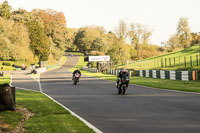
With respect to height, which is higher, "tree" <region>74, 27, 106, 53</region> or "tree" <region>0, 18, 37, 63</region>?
"tree" <region>74, 27, 106, 53</region>

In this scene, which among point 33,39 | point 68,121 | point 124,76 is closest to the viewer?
point 68,121

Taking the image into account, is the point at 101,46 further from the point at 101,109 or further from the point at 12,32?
the point at 101,109

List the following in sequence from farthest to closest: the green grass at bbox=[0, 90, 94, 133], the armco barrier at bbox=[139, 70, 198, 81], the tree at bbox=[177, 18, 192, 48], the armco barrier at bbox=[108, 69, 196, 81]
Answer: the tree at bbox=[177, 18, 192, 48]
the armco barrier at bbox=[139, 70, 198, 81]
the armco barrier at bbox=[108, 69, 196, 81]
the green grass at bbox=[0, 90, 94, 133]

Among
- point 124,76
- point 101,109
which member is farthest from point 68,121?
point 124,76

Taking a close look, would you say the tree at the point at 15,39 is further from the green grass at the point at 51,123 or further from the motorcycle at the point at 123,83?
the green grass at the point at 51,123

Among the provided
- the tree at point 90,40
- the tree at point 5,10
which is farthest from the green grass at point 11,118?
the tree at point 90,40

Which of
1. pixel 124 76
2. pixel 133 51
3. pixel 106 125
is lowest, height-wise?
pixel 106 125

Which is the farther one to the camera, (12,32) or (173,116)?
(12,32)

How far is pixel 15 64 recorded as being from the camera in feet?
310

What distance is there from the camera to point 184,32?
107 m

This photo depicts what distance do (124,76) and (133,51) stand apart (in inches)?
2974

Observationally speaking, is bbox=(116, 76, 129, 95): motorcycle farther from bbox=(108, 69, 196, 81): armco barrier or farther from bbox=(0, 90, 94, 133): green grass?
bbox=(108, 69, 196, 81): armco barrier

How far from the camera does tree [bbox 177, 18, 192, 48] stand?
106062 mm

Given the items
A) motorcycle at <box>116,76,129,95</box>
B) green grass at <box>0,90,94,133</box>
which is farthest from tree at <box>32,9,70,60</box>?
green grass at <box>0,90,94,133</box>
